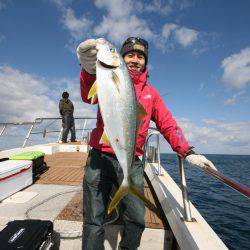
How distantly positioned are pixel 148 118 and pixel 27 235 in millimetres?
2076

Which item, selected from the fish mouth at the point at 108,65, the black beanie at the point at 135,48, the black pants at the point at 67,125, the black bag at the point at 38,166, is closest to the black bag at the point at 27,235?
the fish mouth at the point at 108,65

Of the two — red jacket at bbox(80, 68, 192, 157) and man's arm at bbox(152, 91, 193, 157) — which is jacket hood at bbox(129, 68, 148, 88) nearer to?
red jacket at bbox(80, 68, 192, 157)

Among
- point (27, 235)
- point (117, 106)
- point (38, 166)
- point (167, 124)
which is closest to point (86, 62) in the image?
point (117, 106)

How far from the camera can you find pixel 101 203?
2.78 metres

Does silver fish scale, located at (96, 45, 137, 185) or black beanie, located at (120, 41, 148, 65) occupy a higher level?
black beanie, located at (120, 41, 148, 65)

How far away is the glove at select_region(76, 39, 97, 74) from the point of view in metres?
2.46

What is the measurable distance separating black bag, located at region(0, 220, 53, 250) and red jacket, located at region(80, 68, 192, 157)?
125cm

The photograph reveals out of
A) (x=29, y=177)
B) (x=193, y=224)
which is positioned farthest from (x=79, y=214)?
(x=29, y=177)

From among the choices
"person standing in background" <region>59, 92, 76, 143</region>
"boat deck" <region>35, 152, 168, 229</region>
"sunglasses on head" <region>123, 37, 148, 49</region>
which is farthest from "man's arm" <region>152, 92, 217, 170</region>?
"person standing in background" <region>59, 92, 76, 143</region>

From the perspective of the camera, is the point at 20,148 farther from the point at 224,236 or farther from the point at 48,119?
the point at 224,236

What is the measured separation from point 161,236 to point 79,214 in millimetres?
1310

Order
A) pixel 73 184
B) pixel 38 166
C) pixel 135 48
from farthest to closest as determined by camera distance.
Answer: pixel 38 166, pixel 73 184, pixel 135 48

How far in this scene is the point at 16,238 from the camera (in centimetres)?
270

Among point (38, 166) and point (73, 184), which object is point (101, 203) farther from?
point (38, 166)
